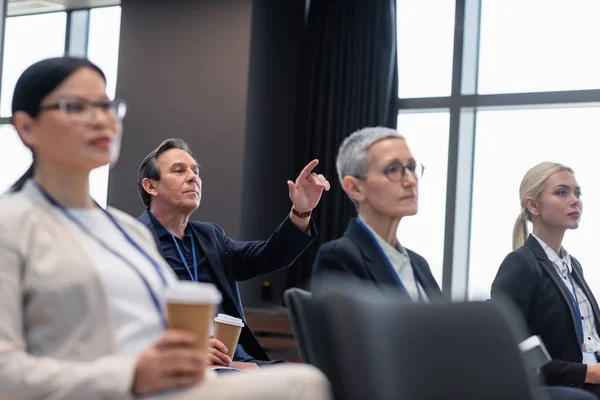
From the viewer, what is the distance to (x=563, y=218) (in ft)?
12.1

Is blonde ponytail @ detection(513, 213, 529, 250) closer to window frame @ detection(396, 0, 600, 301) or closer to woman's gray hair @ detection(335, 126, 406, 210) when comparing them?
woman's gray hair @ detection(335, 126, 406, 210)

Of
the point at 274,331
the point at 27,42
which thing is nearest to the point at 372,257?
the point at 274,331

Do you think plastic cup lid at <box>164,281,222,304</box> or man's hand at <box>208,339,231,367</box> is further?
man's hand at <box>208,339,231,367</box>

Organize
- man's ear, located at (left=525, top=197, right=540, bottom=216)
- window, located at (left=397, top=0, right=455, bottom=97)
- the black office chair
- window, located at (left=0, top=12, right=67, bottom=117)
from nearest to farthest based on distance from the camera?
the black office chair
man's ear, located at (left=525, top=197, right=540, bottom=216)
window, located at (left=397, top=0, right=455, bottom=97)
window, located at (left=0, top=12, right=67, bottom=117)

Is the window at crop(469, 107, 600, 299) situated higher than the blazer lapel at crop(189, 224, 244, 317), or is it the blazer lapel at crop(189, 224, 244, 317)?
the window at crop(469, 107, 600, 299)

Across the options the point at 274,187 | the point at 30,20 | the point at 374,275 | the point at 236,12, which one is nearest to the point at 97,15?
the point at 30,20

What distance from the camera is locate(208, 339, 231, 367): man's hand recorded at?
122 inches

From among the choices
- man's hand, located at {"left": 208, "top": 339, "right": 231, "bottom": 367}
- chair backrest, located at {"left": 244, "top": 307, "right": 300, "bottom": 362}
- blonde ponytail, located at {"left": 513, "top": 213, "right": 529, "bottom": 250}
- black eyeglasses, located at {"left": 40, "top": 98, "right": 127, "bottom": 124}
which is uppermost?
black eyeglasses, located at {"left": 40, "top": 98, "right": 127, "bottom": 124}

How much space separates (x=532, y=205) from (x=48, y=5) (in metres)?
6.04

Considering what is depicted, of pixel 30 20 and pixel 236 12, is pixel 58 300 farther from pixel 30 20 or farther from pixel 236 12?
pixel 30 20

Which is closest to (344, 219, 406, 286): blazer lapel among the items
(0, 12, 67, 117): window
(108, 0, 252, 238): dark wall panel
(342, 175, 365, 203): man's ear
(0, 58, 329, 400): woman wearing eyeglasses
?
(342, 175, 365, 203): man's ear

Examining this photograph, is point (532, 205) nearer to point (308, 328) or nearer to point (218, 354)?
point (218, 354)

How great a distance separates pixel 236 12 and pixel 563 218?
392cm

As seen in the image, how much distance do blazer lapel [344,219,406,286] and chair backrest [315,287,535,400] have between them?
1.17ft
